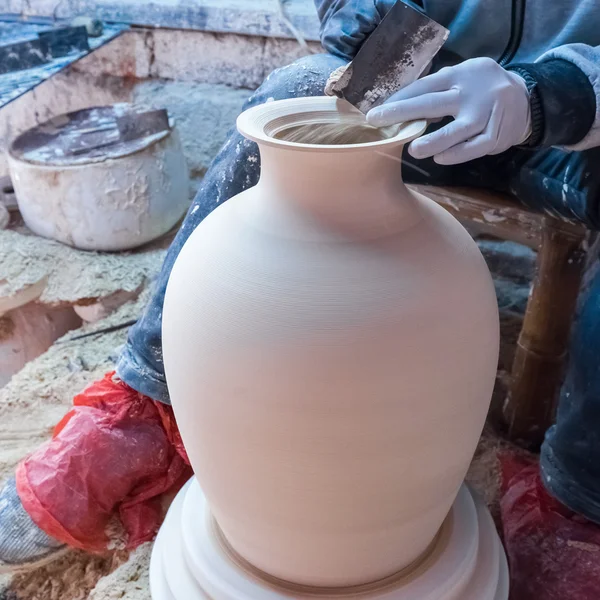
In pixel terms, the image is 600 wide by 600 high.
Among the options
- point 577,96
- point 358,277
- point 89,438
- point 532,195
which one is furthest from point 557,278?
point 89,438

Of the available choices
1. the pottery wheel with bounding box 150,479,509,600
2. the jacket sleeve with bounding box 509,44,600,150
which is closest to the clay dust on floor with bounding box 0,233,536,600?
the pottery wheel with bounding box 150,479,509,600

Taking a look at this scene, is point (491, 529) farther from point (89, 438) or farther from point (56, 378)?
point (56, 378)

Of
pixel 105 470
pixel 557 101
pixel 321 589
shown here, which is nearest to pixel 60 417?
pixel 105 470

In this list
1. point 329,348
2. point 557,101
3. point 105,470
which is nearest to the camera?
point 329,348

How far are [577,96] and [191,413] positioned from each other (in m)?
0.62

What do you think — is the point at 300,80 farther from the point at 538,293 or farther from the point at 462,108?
the point at 538,293

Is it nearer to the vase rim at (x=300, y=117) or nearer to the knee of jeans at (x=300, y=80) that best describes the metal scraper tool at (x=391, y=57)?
the vase rim at (x=300, y=117)

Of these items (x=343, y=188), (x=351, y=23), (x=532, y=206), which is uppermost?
(x=351, y=23)

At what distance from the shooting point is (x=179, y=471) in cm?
125

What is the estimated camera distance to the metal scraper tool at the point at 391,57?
774mm

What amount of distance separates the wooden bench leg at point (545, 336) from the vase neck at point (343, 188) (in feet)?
1.59

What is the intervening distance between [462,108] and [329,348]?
33 centimetres

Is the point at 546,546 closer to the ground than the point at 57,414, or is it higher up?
higher up

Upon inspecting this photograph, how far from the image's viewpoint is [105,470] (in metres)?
1.17
